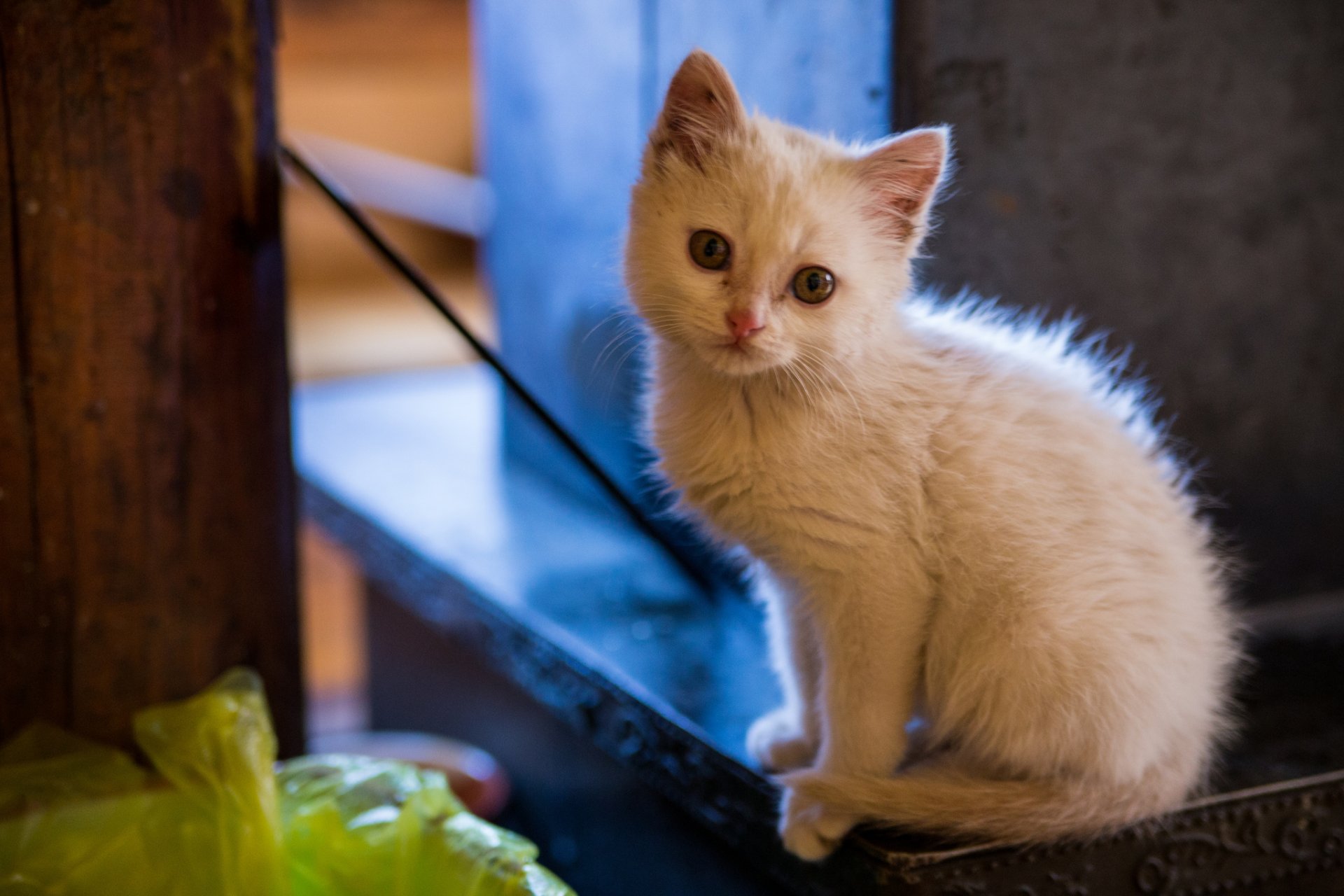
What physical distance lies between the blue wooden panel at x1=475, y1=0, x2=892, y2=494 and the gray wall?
124 mm

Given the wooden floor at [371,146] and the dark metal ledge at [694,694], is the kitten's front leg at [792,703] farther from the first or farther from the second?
the wooden floor at [371,146]

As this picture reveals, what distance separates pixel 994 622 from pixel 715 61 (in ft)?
1.78

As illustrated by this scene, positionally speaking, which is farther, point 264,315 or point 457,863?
point 264,315

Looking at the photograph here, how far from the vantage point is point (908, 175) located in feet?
3.26

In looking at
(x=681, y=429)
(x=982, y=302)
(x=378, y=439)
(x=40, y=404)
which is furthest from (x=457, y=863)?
(x=378, y=439)

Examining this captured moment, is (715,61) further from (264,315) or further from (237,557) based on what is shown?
(237,557)

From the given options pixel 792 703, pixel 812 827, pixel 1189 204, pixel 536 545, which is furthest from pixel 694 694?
pixel 1189 204

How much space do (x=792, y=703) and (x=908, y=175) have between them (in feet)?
1.87

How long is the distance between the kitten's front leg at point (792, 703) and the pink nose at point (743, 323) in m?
0.30

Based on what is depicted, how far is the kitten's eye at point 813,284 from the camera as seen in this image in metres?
0.98

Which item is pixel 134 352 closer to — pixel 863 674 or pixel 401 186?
pixel 863 674

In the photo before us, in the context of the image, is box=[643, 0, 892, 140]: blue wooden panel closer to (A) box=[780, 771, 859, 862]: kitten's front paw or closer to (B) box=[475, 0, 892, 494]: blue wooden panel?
(B) box=[475, 0, 892, 494]: blue wooden panel

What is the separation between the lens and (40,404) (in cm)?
126

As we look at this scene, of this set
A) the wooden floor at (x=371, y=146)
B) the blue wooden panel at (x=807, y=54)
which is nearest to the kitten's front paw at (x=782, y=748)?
the blue wooden panel at (x=807, y=54)
